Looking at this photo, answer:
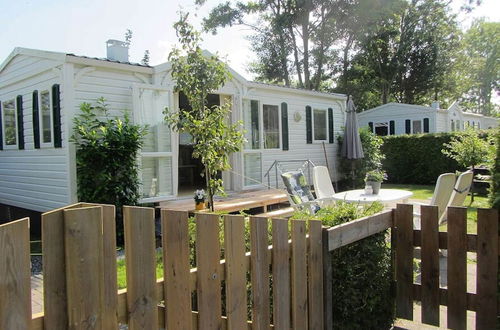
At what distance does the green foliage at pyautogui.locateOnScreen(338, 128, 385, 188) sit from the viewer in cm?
1145

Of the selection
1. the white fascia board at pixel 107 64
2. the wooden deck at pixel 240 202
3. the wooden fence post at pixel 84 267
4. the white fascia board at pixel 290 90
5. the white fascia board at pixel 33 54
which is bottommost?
the wooden deck at pixel 240 202

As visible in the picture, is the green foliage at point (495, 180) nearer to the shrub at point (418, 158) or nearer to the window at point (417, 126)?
the shrub at point (418, 158)

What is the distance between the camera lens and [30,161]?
25.7 ft

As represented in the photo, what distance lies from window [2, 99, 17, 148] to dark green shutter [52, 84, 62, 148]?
2199 millimetres

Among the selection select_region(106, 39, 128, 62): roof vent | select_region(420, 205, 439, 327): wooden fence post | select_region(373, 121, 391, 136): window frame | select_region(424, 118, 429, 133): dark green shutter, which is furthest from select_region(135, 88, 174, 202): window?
select_region(373, 121, 391, 136): window frame

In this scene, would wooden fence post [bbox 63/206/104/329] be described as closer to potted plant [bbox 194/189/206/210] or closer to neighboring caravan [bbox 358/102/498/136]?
potted plant [bbox 194/189/206/210]

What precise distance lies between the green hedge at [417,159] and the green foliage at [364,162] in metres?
1.62

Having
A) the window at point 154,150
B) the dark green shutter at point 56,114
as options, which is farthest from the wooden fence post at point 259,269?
the dark green shutter at point 56,114

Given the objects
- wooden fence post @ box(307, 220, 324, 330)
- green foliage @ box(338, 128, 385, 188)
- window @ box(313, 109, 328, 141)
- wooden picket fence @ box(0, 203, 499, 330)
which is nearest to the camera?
wooden picket fence @ box(0, 203, 499, 330)

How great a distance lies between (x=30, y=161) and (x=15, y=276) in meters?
7.68

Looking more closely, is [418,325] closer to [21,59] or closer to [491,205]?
[491,205]

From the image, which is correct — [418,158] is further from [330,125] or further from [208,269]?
[208,269]

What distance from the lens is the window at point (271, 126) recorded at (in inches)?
376

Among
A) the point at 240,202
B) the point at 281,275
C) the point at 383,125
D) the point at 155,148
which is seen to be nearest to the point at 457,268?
the point at 281,275
